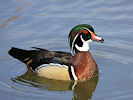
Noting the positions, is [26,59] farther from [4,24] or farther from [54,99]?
[4,24]

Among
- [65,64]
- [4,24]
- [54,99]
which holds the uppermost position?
[4,24]

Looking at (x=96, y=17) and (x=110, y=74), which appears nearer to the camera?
(x=110, y=74)

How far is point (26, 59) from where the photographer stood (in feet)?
30.3

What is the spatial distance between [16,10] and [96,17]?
2.51 meters

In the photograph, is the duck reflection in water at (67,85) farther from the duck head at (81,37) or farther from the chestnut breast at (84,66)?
the duck head at (81,37)

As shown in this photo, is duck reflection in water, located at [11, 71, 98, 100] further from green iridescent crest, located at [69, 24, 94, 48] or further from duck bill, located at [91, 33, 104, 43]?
green iridescent crest, located at [69, 24, 94, 48]

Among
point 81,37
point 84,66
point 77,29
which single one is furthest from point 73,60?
point 77,29

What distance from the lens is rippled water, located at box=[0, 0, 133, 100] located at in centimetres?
834

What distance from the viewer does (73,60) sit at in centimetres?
874

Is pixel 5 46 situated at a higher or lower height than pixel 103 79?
higher

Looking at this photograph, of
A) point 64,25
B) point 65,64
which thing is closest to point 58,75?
point 65,64

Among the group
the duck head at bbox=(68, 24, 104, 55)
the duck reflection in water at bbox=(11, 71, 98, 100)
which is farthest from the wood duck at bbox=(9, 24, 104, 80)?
the duck reflection in water at bbox=(11, 71, 98, 100)

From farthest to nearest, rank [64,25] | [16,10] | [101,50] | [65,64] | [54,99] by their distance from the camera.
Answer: [16,10] < [64,25] < [101,50] < [65,64] < [54,99]

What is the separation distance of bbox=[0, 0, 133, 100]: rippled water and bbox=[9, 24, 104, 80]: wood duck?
0.18 m
